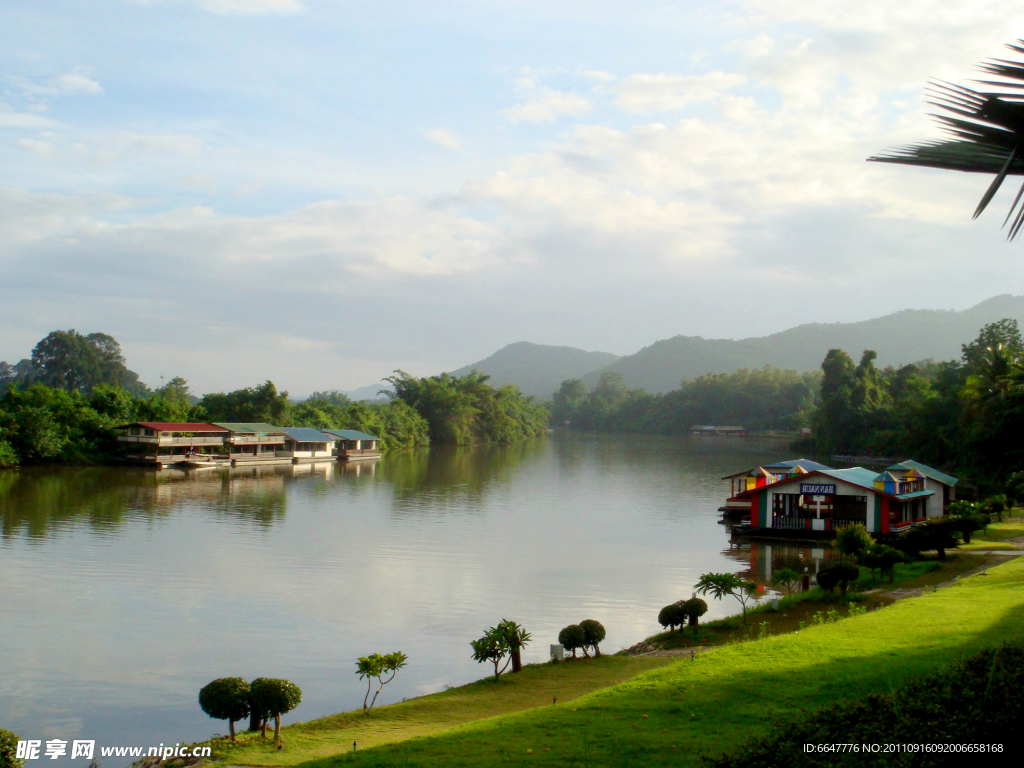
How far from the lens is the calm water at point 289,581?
12945 millimetres

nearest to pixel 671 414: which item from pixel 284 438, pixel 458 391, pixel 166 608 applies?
pixel 458 391

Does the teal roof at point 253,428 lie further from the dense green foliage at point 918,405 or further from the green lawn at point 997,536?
the green lawn at point 997,536

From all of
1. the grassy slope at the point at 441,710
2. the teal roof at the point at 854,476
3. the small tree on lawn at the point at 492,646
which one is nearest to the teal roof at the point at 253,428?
the teal roof at the point at 854,476

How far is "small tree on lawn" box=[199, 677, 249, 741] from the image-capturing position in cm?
889

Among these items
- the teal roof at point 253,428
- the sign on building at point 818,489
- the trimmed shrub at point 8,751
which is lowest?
the trimmed shrub at point 8,751

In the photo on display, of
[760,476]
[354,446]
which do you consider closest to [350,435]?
[354,446]

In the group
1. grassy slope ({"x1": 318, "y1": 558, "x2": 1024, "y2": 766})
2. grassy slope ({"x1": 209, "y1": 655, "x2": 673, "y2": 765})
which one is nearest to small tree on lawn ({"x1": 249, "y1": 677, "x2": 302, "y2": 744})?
grassy slope ({"x1": 209, "y1": 655, "x2": 673, "y2": 765})

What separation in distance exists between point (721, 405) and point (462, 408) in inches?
2029

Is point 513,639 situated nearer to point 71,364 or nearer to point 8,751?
point 8,751

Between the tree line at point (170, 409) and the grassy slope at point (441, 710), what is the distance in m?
43.0

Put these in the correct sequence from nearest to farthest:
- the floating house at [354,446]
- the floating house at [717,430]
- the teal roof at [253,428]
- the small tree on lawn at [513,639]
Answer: the small tree on lawn at [513,639], the teal roof at [253,428], the floating house at [354,446], the floating house at [717,430]

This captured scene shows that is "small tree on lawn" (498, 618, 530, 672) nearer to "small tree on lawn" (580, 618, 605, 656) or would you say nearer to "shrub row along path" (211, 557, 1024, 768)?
"shrub row along path" (211, 557, 1024, 768)

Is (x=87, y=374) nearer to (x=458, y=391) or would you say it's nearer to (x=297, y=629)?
(x=458, y=391)

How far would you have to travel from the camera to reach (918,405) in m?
59.7
